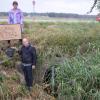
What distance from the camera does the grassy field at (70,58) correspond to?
14461 mm

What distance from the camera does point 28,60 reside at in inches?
566

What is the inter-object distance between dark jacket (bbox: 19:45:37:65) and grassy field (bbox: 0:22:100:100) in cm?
71

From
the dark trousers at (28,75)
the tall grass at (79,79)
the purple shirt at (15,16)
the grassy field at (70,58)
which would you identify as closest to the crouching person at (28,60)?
the dark trousers at (28,75)

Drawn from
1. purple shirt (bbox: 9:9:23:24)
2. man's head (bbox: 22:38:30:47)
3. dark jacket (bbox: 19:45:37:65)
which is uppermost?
purple shirt (bbox: 9:9:23:24)

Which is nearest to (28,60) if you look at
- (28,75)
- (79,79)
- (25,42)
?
(28,75)

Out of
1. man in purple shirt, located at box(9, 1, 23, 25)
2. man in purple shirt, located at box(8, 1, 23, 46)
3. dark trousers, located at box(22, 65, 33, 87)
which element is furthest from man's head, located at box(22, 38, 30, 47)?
man in purple shirt, located at box(9, 1, 23, 25)

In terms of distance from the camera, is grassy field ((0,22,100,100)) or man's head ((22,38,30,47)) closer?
man's head ((22,38,30,47))

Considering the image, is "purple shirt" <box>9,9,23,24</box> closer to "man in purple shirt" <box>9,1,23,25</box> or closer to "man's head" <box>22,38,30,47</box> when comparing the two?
"man in purple shirt" <box>9,1,23,25</box>

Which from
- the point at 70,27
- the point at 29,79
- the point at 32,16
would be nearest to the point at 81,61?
the point at 29,79

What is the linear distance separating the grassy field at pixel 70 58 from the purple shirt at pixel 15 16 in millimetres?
592

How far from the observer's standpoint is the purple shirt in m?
16.0

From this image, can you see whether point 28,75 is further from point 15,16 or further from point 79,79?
point 15,16

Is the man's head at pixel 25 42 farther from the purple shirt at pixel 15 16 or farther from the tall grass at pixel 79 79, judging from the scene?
the purple shirt at pixel 15 16

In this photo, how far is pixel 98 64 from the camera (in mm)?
15477
